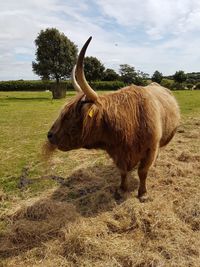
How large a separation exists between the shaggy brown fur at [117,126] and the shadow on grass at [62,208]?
647mm

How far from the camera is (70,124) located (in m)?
4.16

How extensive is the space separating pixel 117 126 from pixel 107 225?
1.27m

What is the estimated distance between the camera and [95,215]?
443cm

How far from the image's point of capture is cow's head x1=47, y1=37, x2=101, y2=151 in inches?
161

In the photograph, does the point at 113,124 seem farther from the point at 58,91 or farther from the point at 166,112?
the point at 58,91

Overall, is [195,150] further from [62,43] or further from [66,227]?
[62,43]

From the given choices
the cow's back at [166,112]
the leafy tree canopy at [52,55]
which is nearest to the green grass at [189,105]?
the cow's back at [166,112]

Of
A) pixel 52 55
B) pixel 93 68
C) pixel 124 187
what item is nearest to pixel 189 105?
pixel 124 187

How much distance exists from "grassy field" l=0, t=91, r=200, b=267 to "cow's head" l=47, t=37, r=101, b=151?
1019 mm

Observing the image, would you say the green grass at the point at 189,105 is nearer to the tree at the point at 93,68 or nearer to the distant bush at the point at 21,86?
the tree at the point at 93,68

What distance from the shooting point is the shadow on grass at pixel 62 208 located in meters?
3.87

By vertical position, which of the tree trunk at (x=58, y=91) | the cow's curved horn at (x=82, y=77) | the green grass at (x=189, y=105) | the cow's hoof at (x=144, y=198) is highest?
the cow's curved horn at (x=82, y=77)

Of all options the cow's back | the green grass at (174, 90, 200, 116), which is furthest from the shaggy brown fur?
the green grass at (174, 90, 200, 116)

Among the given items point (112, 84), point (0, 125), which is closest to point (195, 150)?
point (0, 125)
